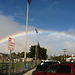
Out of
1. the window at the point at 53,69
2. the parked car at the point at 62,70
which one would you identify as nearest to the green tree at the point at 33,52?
the window at the point at 53,69

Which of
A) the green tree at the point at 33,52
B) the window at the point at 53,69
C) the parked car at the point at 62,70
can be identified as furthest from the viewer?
the green tree at the point at 33,52

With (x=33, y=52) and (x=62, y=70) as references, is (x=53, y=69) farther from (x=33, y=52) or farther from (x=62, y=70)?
(x=33, y=52)

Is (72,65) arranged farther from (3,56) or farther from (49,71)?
(3,56)

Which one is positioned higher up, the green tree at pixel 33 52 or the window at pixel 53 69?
the green tree at pixel 33 52

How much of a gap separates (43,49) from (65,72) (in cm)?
10723

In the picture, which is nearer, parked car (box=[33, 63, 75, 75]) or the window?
parked car (box=[33, 63, 75, 75])

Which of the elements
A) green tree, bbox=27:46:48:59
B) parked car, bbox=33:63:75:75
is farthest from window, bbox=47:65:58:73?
green tree, bbox=27:46:48:59

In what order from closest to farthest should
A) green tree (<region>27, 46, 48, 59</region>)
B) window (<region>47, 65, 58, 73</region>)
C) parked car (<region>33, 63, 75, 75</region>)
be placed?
parked car (<region>33, 63, 75, 75</region>), window (<region>47, 65, 58, 73</region>), green tree (<region>27, 46, 48, 59</region>)

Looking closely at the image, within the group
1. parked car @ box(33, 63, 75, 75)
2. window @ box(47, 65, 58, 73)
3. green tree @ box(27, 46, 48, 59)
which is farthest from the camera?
green tree @ box(27, 46, 48, 59)

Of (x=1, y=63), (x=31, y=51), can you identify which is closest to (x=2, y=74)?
(x=1, y=63)

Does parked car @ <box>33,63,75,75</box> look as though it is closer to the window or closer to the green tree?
the window

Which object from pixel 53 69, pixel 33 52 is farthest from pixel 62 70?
pixel 33 52

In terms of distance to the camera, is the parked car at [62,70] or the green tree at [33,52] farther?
the green tree at [33,52]

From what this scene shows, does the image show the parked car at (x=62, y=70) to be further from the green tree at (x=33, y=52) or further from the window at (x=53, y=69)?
the green tree at (x=33, y=52)
